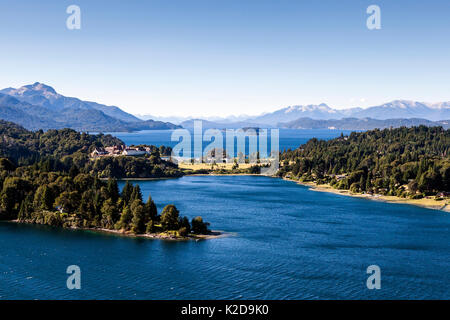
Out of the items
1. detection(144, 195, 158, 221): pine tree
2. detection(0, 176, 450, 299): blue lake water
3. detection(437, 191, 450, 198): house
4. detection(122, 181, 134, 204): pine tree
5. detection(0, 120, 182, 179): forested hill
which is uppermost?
detection(0, 120, 182, 179): forested hill

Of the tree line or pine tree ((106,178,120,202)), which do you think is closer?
the tree line

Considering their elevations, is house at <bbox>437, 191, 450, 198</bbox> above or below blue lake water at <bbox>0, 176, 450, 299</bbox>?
above

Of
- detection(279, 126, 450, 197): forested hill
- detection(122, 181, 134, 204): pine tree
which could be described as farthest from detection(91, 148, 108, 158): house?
detection(122, 181, 134, 204): pine tree

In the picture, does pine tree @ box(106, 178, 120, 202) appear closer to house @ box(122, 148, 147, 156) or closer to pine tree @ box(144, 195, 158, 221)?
pine tree @ box(144, 195, 158, 221)

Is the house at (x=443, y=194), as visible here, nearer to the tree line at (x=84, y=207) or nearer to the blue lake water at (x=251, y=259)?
the blue lake water at (x=251, y=259)

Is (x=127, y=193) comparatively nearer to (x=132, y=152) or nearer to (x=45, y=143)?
(x=132, y=152)

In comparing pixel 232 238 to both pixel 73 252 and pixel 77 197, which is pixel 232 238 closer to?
pixel 73 252
